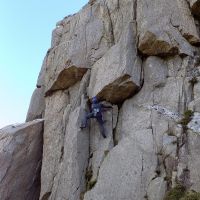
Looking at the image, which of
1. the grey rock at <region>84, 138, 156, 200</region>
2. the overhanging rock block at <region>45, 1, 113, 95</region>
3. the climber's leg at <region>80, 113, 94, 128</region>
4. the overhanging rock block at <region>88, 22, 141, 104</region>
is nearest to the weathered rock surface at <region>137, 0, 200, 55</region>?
the overhanging rock block at <region>88, 22, 141, 104</region>

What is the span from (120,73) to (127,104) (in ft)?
7.66

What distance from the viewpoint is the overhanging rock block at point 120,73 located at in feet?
85.5

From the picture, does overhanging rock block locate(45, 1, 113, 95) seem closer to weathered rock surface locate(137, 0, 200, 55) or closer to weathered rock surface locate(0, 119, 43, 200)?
weathered rock surface locate(0, 119, 43, 200)

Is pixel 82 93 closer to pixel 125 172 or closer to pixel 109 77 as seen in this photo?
pixel 109 77

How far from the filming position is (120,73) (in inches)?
1030

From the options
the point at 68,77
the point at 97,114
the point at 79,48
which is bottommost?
the point at 97,114

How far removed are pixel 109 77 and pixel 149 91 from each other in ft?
10.9

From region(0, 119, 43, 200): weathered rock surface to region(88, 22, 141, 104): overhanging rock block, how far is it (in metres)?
7.44

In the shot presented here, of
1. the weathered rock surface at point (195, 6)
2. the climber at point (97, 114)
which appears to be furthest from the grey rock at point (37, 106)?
the weathered rock surface at point (195, 6)

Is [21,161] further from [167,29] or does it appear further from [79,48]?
[167,29]

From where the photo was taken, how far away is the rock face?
70.2 ft

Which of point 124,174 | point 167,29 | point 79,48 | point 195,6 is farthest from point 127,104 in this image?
point 195,6

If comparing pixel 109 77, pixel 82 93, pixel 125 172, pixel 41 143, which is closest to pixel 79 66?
pixel 82 93

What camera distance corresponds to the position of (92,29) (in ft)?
110
